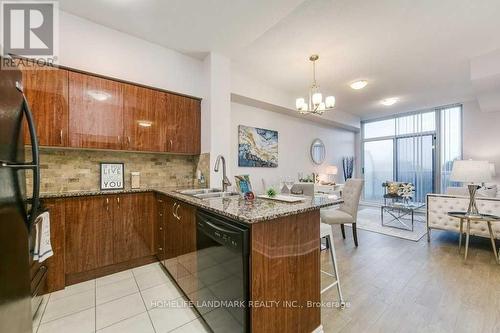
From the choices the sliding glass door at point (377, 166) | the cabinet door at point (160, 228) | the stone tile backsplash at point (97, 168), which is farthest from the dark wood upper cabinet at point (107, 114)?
the sliding glass door at point (377, 166)

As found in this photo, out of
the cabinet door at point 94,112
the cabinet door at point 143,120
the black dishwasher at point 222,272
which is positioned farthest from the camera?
the cabinet door at point 143,120

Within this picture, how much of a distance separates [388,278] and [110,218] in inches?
121

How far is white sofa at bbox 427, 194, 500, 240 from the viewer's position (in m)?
2.94

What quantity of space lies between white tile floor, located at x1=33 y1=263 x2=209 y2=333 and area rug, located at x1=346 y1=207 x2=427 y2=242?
369 centimetres

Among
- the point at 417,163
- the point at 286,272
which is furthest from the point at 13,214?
the point at 417,163

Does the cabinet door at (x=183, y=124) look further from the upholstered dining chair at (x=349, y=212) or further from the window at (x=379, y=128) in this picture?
the window at (x=379, y=128)

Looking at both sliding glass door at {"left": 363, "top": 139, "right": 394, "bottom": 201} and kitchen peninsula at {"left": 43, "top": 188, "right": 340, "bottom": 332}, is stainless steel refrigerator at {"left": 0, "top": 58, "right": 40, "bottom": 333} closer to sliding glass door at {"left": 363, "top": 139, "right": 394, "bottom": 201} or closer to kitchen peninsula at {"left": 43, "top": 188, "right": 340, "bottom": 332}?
kitchen peninsula at {"left": 43, "top": 188, "right": 340, "bottom": 332}

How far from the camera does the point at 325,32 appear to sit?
259 centimetres

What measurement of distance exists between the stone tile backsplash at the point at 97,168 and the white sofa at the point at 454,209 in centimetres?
360

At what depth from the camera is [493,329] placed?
154 cm

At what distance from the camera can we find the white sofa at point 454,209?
294cm

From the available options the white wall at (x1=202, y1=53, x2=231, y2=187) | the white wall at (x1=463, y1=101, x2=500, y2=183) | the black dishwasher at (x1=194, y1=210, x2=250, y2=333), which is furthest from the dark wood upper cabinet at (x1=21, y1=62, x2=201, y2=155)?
the white wall at (x1=463, y1=101, x2=500, y2=183)

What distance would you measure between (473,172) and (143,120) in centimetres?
438

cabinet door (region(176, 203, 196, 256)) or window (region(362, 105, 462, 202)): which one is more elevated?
window (region(362, 105, 462, 202))
